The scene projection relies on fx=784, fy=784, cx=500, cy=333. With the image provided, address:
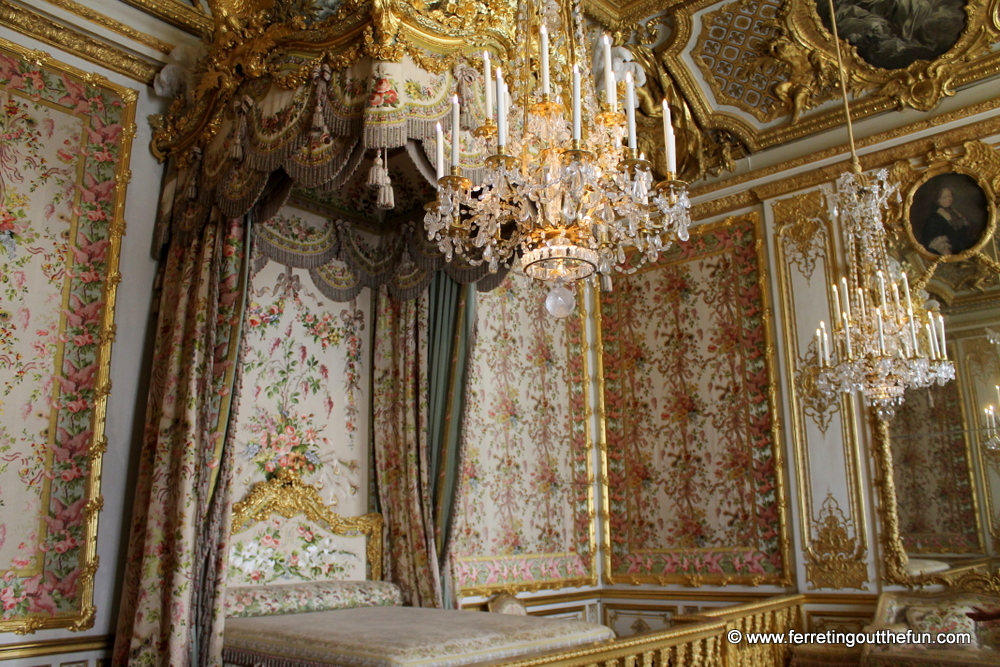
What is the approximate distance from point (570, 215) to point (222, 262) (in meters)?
1.82

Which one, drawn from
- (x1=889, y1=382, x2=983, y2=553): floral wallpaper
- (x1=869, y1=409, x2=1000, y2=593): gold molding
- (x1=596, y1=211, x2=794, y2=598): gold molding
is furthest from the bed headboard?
(x1=889, y1=382, x2=983, y2=553): floral wallpaper

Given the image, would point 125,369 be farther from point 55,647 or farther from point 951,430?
point 951,430

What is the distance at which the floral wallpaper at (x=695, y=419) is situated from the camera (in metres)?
5.18

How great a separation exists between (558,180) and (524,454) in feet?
10.5

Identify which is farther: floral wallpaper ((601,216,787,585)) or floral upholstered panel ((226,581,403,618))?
floral wallpaper ((601,216,787,585))

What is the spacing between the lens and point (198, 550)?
3424 mm

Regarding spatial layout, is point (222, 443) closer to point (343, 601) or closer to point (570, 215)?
point (343, 601)

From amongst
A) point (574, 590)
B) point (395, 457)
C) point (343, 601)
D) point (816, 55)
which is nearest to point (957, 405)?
point (816, 55)

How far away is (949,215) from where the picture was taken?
4.62m

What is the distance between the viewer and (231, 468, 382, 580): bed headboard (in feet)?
13.9

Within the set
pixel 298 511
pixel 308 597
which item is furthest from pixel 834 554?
pixel 298 511

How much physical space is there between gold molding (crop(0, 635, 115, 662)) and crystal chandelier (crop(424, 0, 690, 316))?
2.46 metres

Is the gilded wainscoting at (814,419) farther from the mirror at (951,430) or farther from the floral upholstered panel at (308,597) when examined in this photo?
the floral upholstered panel at (308,597)

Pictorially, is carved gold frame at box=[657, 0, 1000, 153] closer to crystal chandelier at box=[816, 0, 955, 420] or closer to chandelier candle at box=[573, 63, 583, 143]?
crystal chandelier at box=[816, 0, 955, 420]
